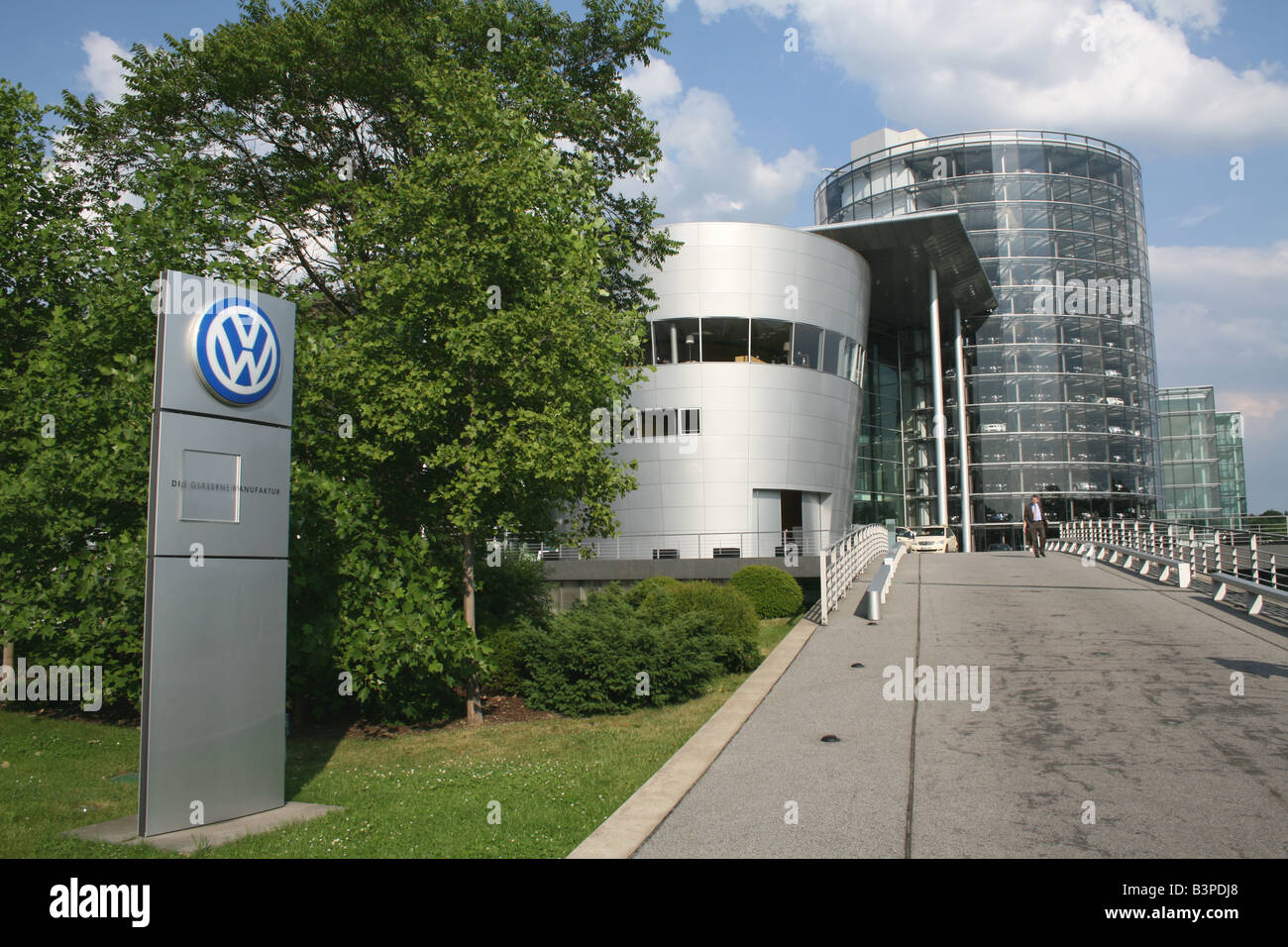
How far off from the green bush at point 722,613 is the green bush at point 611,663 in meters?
0.79

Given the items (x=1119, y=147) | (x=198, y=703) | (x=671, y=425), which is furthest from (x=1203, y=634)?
(x=1119, y=147)

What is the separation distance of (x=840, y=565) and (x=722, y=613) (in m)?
4.04

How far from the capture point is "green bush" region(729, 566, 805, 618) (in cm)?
2353

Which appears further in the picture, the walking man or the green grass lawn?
the walking man

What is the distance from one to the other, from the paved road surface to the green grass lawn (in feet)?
3.67

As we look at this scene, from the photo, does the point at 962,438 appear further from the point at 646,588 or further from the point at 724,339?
the point at 646,588

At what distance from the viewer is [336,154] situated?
2147 cm

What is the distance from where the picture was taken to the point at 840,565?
1942 centimetres

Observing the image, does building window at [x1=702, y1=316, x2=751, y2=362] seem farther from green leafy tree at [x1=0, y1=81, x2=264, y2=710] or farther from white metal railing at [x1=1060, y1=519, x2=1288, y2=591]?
green leafy tree at [x1=0, y1=81, x2=264, y2=710]

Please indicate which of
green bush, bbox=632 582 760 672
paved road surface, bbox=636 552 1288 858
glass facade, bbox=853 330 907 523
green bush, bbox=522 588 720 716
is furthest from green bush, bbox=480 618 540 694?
glass facade, bbox=853 330 907 523

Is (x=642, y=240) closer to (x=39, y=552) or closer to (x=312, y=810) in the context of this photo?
(x=39, y=552)

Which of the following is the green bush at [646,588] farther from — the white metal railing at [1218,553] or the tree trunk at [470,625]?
the white metal railing at [1218,553]

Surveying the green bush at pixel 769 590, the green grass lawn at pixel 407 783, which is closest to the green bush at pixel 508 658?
the green grass lawn at pixel 407 783

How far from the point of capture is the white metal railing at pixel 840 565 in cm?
1736
